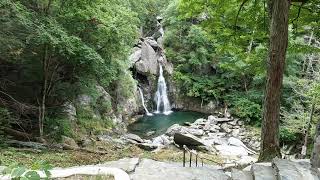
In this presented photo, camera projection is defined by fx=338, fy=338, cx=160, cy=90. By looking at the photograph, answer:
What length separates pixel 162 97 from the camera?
27766 millimetres

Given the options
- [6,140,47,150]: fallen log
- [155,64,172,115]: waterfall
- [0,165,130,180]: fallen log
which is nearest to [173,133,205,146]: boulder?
[6,140,47,150]: fallen log

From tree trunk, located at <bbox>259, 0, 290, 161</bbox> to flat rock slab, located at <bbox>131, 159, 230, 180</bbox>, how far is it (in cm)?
130

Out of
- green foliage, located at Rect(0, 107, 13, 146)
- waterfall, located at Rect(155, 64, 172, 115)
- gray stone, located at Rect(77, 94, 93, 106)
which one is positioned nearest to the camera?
green foliage, located at Rect(0, 107, 13, 146)

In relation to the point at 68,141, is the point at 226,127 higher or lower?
lower

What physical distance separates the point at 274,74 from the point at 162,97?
21.9 m

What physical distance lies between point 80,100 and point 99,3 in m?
4.96

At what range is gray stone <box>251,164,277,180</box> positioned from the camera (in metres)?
4.62

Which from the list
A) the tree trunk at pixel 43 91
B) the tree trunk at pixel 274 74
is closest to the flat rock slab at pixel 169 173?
the tree trunk at pixel 274 74

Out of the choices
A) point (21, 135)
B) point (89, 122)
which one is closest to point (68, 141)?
point (21, 135)

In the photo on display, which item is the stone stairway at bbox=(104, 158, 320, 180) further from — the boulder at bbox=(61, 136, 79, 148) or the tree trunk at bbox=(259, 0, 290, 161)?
the boulder at bbox=(61, 136, 79, 148)

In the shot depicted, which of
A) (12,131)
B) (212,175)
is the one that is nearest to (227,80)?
(12,131)

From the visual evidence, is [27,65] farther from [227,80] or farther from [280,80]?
[227,80]

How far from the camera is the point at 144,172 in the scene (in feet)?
17.0

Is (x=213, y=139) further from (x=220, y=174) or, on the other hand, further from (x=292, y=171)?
(x=292, y=171)
